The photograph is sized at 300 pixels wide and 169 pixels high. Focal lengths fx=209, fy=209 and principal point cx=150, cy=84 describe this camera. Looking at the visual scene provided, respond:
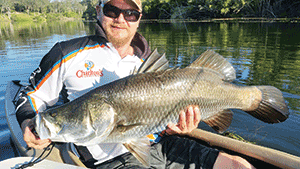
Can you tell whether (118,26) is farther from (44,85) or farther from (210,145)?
(210,145)

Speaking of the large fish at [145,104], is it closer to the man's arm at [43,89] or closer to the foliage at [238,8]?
the man's arm at [43,89]

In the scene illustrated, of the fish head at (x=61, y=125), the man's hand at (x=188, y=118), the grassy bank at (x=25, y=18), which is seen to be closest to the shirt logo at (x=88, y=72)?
the fish head at (x=61, y=125)

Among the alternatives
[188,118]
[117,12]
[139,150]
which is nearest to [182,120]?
[188,118]

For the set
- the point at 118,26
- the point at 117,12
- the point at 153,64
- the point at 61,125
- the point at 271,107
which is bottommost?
the point at 271,107

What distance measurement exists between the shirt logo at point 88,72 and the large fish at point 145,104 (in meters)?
0.60

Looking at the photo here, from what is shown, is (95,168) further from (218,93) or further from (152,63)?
(218,93)

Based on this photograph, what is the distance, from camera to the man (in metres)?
2.39

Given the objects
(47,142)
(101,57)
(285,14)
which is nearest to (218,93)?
(101,57)

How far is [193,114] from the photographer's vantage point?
2240 mm

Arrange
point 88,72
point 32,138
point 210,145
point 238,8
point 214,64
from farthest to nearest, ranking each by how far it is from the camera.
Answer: point 238,8 → point 210,145 → point 88,72 → point 214,64 → point 32,138

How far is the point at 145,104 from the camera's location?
2053 millimetres

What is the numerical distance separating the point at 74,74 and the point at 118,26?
828 millimetres

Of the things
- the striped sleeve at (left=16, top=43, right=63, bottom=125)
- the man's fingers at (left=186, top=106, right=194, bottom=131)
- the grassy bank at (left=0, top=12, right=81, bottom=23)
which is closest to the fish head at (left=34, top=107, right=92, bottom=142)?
the striped sleeve at (left=16, top=43, right=63, bottom=125)

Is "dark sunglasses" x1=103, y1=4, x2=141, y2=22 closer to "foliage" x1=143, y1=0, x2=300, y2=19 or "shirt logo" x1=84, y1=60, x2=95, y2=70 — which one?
"shirt logo" x1=84, y1=60, x2=95, y2=70
